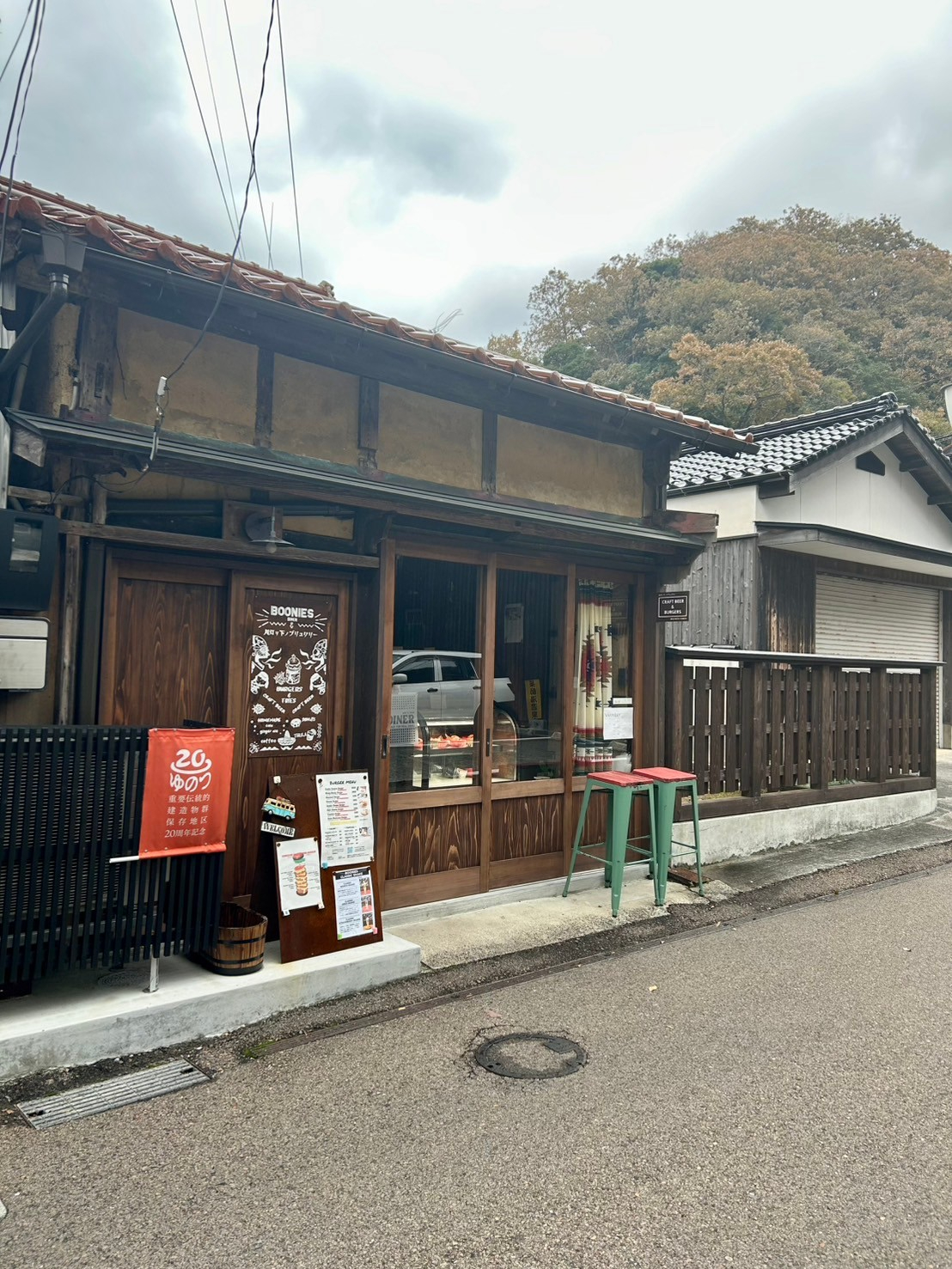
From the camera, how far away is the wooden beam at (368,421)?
5.85 m

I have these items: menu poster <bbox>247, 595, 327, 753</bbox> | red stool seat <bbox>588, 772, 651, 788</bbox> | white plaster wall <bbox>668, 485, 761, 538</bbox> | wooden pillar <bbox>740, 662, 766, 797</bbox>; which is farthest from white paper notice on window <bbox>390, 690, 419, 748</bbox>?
white plaster wall <bbox>668, 485, 761, 538</bbox>

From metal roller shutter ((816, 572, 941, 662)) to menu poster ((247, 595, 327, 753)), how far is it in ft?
34.1

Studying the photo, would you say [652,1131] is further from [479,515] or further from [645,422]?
[645,422]

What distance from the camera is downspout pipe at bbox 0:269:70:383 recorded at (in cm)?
396

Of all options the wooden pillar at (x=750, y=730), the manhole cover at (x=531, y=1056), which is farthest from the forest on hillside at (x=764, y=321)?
the manhole cover at (x=531, y=1056)

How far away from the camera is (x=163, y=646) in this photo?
5.12m

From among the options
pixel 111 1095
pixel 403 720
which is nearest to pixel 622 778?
pixel 403 720

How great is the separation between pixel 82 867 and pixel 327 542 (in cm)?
260

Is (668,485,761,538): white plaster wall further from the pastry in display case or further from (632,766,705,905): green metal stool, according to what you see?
the pastry in display case

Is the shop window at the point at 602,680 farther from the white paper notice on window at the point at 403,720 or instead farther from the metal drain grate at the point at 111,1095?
the metal drain grate at the point at 111,1095

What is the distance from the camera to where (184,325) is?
512cm

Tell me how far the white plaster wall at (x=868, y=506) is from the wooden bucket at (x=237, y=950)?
10.5 meters

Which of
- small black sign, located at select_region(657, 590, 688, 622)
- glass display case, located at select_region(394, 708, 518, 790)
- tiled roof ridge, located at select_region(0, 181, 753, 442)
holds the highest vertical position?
tiled roof ridge, located at select_region(0, 181, 753, 442)

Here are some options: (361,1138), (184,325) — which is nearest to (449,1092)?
(361,1138)
